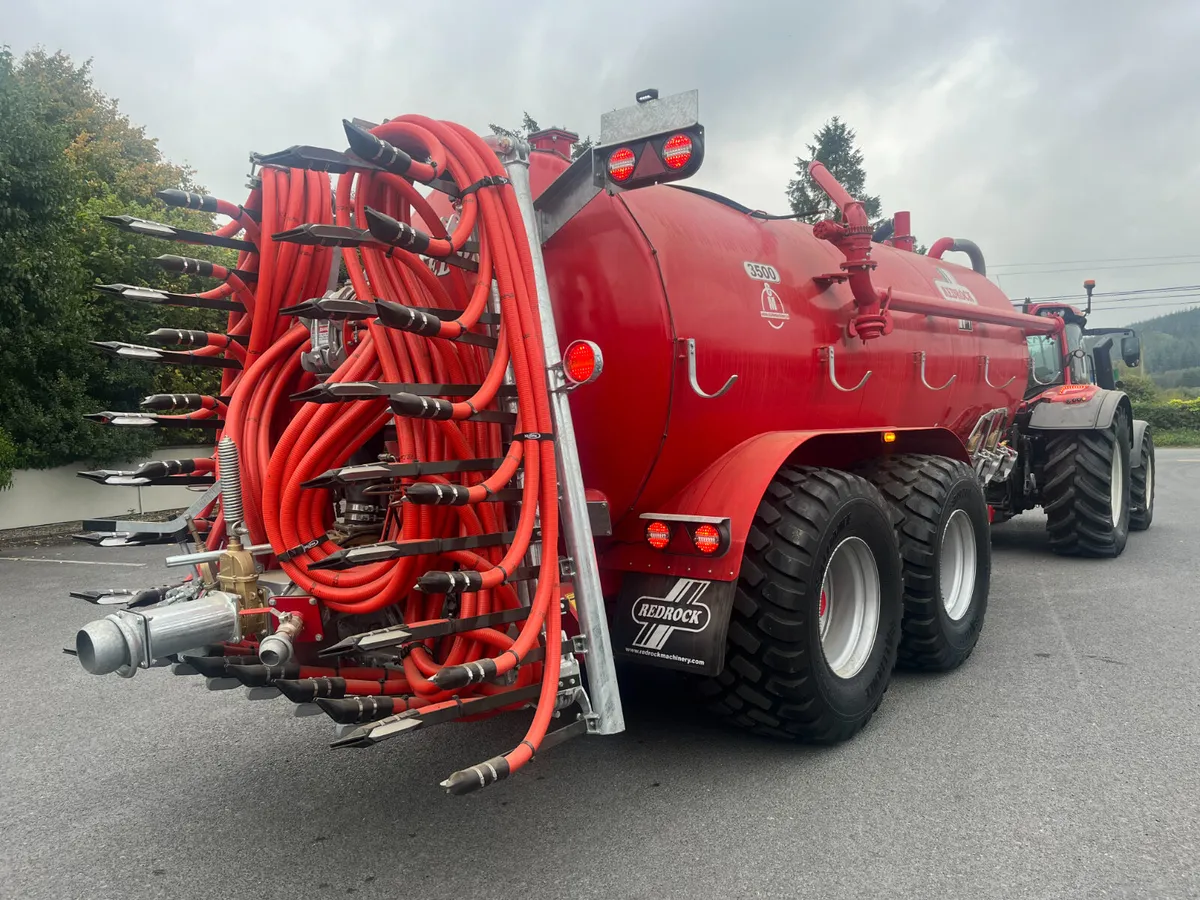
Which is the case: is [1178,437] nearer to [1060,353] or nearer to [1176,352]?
[1060,353]

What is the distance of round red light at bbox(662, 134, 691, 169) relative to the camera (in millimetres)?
2793

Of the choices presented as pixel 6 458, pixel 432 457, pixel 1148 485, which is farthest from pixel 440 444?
pixel 6 458

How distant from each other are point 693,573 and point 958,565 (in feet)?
7.16

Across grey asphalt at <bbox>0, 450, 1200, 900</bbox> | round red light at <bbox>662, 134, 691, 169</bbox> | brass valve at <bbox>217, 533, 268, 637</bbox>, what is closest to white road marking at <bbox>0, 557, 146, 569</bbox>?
grey asphalt at <bbox>0, 450, 1200, 900</bbox>

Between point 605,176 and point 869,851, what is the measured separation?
228 centimetres

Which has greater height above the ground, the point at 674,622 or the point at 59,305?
the point at 59,305

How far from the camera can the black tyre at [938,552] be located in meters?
4.16

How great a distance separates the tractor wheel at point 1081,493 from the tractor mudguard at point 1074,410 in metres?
0.10

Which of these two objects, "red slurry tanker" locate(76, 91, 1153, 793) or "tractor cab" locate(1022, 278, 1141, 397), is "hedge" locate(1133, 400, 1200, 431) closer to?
"tractor cab" locate(1022, 278, 1141, 397)

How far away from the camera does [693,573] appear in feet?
10.6

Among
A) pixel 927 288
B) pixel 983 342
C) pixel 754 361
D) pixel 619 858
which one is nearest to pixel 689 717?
pixel 619 858

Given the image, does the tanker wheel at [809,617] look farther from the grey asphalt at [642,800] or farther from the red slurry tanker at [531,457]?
the grey asphalt at [642,800]

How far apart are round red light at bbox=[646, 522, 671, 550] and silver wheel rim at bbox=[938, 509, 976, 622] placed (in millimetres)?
2039

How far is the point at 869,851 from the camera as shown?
107 inches
